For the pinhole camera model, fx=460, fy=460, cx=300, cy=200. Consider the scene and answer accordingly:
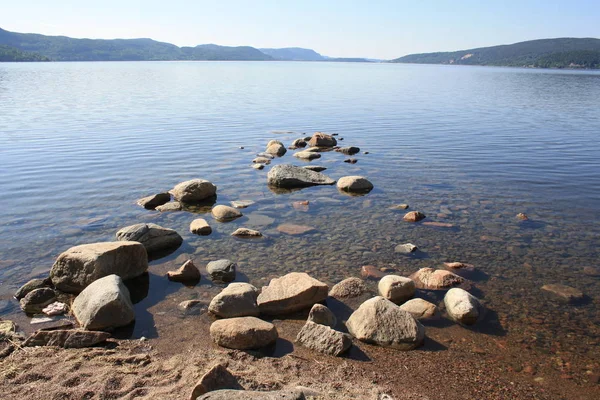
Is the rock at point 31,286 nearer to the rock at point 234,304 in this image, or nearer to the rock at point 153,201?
the rock at point 234,304

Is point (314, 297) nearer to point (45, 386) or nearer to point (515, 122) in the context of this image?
point (45, 386)

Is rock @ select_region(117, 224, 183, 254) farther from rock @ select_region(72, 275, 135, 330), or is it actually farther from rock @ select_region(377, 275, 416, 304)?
rock @ select_region(377, 275, 416, 304)

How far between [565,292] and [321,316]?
5.44m

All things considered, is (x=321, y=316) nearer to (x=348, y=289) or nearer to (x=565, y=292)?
(x=348, y=289)

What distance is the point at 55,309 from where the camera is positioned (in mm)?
8781

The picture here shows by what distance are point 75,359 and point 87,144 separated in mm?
20788

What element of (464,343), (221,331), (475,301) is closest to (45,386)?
(221,331)

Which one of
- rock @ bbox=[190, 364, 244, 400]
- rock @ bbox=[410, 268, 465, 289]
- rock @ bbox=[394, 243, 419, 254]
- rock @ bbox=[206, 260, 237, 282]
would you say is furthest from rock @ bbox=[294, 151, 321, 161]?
rock @ bbox=[190, 364, 244, 400]

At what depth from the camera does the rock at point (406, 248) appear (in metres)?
11.8

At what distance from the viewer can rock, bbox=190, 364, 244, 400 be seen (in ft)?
18.2

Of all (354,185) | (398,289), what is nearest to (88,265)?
(398,289)

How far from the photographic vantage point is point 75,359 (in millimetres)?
6977

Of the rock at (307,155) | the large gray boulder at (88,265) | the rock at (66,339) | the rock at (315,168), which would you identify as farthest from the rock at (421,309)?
the rock at (307,155)

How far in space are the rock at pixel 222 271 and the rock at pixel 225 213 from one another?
12.5ft
